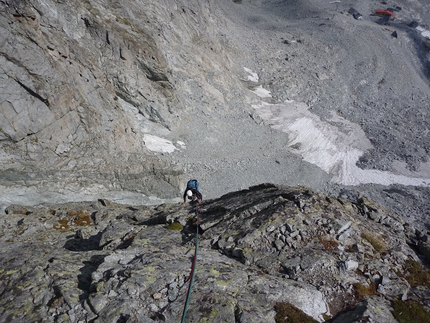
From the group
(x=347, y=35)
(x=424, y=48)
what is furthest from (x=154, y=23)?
(x=424, y=48)

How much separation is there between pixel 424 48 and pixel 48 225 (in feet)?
267

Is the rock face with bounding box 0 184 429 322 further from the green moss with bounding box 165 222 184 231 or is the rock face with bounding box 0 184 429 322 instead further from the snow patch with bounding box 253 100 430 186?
the snow patch with bounding box 253 100 430 186

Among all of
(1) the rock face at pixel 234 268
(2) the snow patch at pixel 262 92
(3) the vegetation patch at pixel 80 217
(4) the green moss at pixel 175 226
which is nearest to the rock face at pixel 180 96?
(2) the snow patch at pixel 262 92

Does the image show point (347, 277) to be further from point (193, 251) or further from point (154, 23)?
point (154, 23)

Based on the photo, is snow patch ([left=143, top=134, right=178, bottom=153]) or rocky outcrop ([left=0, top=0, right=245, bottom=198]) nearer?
rocky outcrop ([left=0, top=0, right=245, bottom=198])

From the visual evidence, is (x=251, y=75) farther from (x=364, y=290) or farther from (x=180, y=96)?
(x=364, y=290)

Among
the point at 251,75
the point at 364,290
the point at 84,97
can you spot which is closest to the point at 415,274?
the point at 364,290

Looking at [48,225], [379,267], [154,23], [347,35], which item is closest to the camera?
[379,267]

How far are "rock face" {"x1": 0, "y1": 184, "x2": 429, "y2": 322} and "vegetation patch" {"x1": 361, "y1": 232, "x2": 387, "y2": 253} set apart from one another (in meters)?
0.04

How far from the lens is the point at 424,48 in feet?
221

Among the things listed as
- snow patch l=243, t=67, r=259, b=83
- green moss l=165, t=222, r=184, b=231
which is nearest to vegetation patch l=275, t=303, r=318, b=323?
green moss l=165, t=222, r=184, b=231

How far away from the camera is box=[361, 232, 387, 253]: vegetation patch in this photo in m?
9.84

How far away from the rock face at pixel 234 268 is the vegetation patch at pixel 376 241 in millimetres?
39

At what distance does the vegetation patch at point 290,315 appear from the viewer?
704 cm
